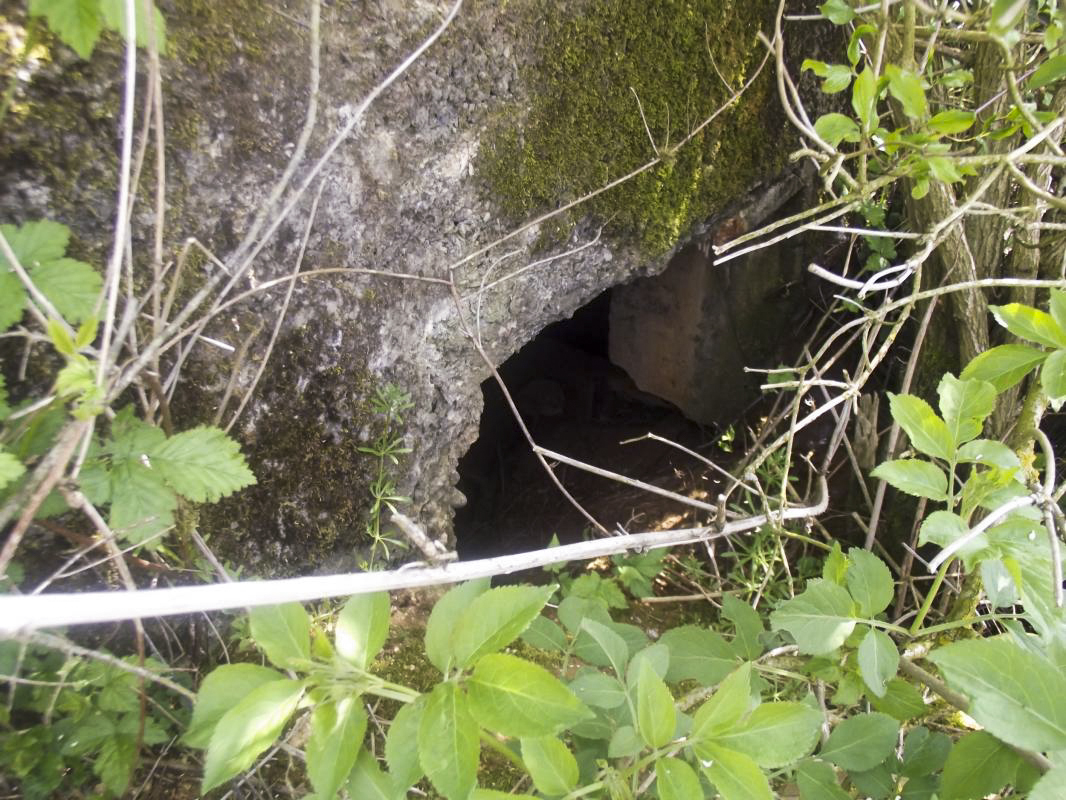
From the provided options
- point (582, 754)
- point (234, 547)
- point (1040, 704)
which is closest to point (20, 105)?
point (234, 547)

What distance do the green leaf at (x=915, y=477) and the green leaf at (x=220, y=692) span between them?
1005 mm

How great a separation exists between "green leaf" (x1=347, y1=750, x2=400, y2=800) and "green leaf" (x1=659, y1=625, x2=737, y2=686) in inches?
21.7

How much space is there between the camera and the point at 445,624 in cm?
96

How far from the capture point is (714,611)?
2234 millimetres

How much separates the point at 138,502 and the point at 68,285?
392mm

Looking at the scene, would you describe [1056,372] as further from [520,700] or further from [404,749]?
[404,749]

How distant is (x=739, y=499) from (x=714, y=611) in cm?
46

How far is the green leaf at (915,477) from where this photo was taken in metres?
1.12

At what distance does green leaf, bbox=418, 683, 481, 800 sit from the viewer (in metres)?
0.83

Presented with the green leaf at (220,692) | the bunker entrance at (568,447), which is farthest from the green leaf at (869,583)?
the bunker entrance at (568,447)

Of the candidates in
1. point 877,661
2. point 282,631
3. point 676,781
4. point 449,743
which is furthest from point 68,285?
point 877,661

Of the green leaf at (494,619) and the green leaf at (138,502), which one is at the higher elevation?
the green leaf at (138,502)

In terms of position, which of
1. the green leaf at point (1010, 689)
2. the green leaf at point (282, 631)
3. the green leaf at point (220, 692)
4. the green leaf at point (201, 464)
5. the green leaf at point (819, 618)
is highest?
the green leaf at point (201, 464)

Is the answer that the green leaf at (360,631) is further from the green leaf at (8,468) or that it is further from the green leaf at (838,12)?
the green leaf at (838,12)
